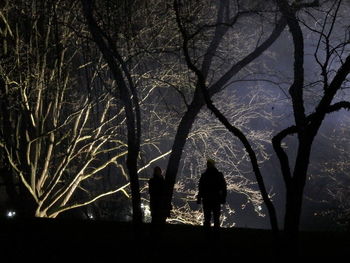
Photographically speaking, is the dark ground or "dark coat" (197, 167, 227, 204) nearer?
the dark ground


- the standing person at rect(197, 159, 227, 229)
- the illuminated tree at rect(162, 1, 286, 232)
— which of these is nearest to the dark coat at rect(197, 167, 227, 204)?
the standing person at rect(197, 159, 227, 229)

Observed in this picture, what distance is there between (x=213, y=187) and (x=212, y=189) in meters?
0.05

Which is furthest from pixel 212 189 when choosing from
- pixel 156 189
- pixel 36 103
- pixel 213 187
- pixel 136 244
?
pixel 36 103

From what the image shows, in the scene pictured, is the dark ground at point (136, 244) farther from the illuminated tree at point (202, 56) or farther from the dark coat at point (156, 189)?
the illuminated tree at point (202, 56)

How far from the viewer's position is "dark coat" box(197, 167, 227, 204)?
869 cm

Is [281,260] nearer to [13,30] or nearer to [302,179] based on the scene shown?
[302,179]

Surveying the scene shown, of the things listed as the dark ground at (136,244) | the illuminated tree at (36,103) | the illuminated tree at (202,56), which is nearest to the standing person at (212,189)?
the dark ground at (136,244)

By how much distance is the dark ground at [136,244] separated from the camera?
7.28 metres

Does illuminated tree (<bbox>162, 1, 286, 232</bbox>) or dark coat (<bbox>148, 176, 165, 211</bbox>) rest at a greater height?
illuminated tree (<bbox>162, 1, 286, 232</bbox>)

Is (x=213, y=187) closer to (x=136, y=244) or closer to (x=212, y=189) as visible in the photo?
(x=212, y=189)

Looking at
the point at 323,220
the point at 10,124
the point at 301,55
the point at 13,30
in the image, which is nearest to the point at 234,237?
the point at 301,55

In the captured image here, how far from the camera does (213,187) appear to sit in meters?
8.69

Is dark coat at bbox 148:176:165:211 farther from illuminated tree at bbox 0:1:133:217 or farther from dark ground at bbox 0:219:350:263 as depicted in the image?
illuminated tree at bbox 0:1:133:217

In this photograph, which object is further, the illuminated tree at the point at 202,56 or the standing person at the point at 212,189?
the standing person at the point at 212,189
